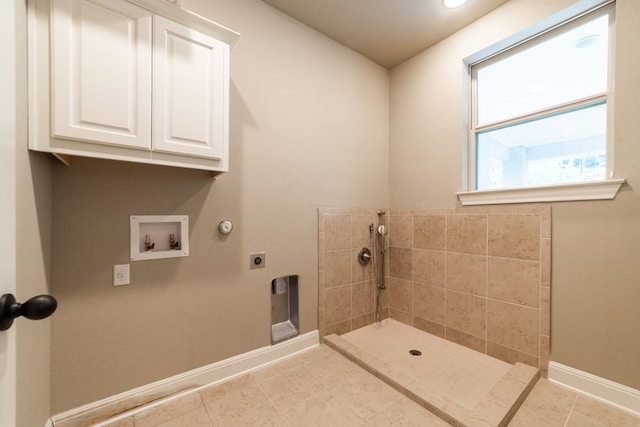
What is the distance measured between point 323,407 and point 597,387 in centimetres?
173

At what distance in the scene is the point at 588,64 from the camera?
175 centimetres

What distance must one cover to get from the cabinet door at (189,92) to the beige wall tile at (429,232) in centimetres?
193

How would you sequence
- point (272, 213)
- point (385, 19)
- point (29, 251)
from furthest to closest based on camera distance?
point (385, 19) < point (272, 213) < point (29, 251)

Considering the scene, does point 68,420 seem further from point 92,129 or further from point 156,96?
point 156,96

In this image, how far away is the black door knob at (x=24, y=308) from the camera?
514 millimetres

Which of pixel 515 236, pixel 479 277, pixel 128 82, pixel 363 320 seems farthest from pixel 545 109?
pixel 128 82

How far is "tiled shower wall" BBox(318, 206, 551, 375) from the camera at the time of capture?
186 centimetres

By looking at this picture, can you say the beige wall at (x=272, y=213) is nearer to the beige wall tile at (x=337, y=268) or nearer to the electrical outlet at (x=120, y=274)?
the electrical outlet at (x=120, y=274)

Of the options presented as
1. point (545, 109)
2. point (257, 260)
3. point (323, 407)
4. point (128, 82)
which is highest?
point (545, 109)

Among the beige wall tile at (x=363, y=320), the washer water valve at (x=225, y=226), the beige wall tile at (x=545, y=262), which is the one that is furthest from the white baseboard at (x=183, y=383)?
the beige wall tile at (x=545, y=262)

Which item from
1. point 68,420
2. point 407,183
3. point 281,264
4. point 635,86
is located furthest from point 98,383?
point 635,86

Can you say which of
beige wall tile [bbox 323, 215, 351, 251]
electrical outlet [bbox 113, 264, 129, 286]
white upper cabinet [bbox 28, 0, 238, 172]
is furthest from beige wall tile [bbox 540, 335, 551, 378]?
electrical outlet [bbox 113, 264, 129, 286]

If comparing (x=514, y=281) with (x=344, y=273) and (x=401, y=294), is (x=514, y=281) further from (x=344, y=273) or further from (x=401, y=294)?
(x=344, y=273)

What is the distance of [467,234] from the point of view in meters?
2.20
